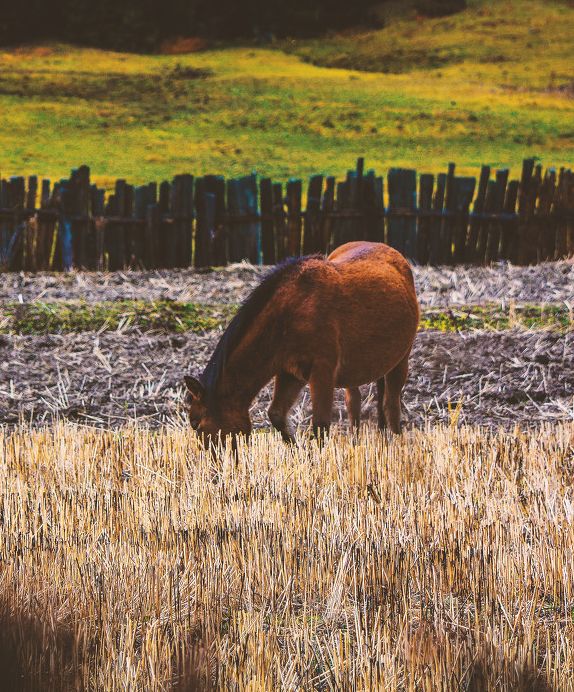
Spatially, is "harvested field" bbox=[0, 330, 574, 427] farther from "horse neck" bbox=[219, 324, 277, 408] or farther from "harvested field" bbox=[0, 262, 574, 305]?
"harvested field" bbox=[0, 262, 574, 305]

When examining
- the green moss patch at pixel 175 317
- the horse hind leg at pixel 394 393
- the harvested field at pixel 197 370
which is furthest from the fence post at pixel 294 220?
the horse hind leg at pixel 394 393

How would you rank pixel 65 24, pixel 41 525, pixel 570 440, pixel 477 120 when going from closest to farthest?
pixel 41 525
pixel 570 440
pixel 477 120
pixel 65 24

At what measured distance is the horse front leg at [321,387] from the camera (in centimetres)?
627

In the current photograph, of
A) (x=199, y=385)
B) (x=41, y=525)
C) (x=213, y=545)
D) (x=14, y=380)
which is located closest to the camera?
(x=213, y=545)

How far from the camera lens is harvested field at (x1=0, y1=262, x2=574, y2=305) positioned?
11.9 m

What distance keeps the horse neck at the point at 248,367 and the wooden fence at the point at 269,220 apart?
871 centimetres

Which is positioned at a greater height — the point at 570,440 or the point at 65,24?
the point at 65,24

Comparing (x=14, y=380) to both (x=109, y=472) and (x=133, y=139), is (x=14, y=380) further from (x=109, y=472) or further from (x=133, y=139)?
(x=133, y=139)

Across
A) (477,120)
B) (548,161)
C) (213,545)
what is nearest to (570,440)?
(213,545)

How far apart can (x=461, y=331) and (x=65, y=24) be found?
40078 millimetres

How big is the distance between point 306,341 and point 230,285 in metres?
6.70

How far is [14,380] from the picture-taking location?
8938mm

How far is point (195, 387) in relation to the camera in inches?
234

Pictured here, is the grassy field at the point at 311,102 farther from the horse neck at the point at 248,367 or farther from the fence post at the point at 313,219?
the horse neck at the point at 248,367
